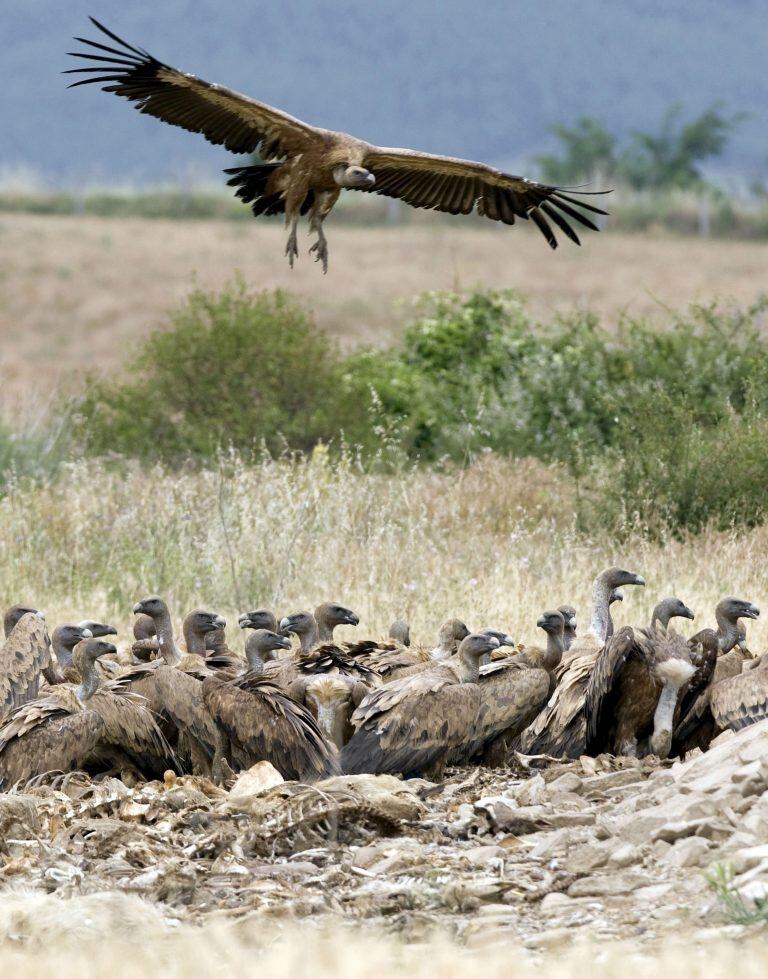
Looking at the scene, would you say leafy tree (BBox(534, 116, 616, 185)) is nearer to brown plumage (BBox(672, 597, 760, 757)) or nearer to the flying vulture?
the flying vulture

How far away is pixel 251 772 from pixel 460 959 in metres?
2.49

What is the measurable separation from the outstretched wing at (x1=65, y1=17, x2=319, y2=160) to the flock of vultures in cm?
307

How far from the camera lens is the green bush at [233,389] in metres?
19.1

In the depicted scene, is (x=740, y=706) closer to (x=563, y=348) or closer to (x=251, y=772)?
(x=251, y=772)

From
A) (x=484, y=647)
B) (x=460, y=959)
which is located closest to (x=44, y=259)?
(x=484, y=647)

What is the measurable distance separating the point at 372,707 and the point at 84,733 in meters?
1.24

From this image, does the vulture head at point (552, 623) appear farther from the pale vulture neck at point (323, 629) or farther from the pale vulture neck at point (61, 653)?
the pale vulture neck at point (61, 653)

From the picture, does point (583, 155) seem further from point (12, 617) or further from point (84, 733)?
point (84, 733)

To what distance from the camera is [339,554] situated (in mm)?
12656

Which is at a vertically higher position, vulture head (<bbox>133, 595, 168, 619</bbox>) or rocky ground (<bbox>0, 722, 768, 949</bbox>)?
vulture head (<bbox>133, 595, 168, 619</bbox>)

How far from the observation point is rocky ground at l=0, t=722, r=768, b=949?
5191 mm

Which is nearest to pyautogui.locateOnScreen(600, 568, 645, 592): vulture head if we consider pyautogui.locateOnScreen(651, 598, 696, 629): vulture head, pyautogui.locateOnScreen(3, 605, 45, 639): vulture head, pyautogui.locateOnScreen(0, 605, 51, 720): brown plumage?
pyautogui.locateOnScreen(651, 598, 696, 629): vulture head

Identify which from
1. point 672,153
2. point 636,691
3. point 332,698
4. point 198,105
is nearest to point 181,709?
point 332,698

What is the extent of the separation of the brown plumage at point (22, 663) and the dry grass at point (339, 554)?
9.28 ft
